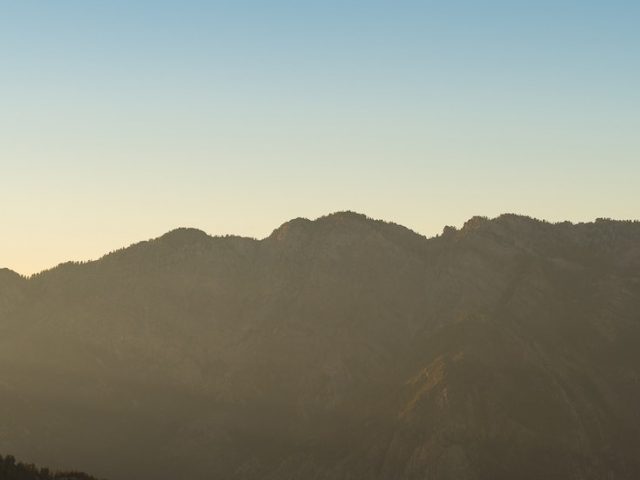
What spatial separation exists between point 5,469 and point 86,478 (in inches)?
264

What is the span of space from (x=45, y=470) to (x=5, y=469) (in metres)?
4.52

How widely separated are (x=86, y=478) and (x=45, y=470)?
3.94 m

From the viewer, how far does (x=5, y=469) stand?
9731cm

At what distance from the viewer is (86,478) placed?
327 ft

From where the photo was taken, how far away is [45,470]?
101m
